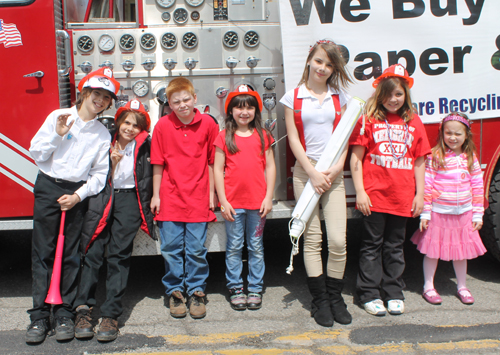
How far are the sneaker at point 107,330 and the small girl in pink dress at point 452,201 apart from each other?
7.52 feet

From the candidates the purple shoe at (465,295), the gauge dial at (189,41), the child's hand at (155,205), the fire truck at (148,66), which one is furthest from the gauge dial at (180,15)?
the purple shoe at (465,295)

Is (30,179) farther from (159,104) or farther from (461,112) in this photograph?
(461,112)

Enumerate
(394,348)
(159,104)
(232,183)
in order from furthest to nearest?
(159,104), (232,183), (394,348)

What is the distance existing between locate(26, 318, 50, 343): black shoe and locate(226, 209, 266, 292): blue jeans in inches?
50.2

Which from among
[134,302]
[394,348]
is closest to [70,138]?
[134,302]

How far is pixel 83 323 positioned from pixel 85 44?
2.02 m

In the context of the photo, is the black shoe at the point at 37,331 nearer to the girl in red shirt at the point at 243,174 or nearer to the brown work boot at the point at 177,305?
the brown work boot at the point at 177,305

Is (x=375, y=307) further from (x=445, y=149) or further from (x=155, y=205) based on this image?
(x=155, y=205)

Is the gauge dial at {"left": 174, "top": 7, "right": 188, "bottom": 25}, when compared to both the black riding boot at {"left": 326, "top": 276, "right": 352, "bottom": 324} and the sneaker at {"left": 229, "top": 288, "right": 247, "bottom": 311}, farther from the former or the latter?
the black riding boot at {"left": 326, "top": 276, "right": 352, "bottom": 324}

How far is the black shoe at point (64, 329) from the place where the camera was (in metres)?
2.95

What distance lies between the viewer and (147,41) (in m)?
3.48

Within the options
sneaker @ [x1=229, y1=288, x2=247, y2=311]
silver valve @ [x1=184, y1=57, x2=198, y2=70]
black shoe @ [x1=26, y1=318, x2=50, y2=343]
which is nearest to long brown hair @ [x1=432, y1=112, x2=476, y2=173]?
sneaker @ [x1=229, y1=288, x2=247, y2=311]

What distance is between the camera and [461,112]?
3.60 meters

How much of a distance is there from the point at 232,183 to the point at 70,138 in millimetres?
1139
